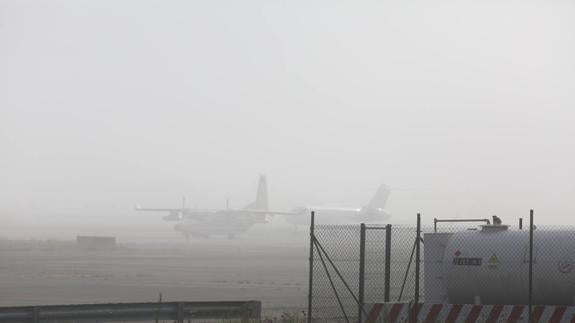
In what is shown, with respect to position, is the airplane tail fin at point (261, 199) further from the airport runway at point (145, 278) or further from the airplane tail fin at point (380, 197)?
the airport runway at point (145, 278)

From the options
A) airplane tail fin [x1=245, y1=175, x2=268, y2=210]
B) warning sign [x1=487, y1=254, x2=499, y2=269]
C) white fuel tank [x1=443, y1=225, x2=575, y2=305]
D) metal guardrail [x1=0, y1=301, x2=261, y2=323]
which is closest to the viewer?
white fuel tank [x1=443, y1=225, x2=575, y2=305]

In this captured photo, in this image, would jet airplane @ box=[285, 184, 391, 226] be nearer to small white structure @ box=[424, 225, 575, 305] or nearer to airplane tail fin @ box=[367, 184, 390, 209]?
airplane tail fin @ box=[367, 184, 390, 209]

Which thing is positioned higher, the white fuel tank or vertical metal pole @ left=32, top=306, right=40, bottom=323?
the white fuel tank

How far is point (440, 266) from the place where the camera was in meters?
21.4

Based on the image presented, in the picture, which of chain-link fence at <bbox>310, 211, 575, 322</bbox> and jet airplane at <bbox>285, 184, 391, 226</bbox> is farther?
jet airplane at <bbox>285, 184, 391, 226</bbox>

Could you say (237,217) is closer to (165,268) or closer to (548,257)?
(165,268)

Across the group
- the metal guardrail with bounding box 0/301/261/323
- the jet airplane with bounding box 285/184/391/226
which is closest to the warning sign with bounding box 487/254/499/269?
the metal guardrail with bounding box 0/301/261/323

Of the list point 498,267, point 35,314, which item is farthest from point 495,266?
point 35,314

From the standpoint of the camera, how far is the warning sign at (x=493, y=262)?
19844 millimetres

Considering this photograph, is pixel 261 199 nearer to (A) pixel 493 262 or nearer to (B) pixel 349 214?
(B) pixel 349 214

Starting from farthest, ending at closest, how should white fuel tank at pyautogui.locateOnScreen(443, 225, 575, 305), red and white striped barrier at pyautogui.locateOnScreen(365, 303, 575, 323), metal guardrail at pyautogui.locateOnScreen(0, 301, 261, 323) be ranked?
1. metal guardrail at pyautogui.locateOnScreen(0, 301, 261, 323)
2. white fuel tank at pyautogui.locateOnScreen(443, 225, 575, 305)
3. red and white striped barrier at pyautogui.locateOnScreen(365, 303, 575, 323)

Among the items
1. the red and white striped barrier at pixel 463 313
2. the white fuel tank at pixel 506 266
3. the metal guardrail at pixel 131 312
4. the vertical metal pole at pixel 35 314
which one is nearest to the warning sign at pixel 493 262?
the white fuel tank at pixel 506 266

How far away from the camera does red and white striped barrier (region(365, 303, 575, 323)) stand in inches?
746

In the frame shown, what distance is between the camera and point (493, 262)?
65.3 ft
